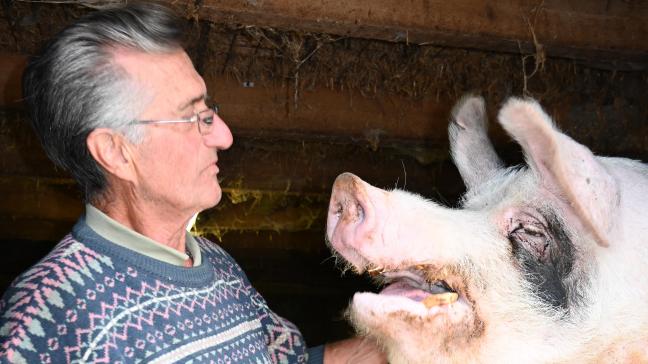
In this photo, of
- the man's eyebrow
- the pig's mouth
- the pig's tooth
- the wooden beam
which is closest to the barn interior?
the wooden beam

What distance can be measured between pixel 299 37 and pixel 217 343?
1.71 m

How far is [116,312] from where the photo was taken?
5.63 ft

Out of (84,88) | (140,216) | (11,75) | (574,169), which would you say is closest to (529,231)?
(574,169)

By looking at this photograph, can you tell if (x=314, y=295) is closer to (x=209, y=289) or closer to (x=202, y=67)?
(x=202, y=67)

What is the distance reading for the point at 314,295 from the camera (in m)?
6.93

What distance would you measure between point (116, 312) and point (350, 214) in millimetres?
572

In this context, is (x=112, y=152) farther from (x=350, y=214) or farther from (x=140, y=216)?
(x=350, y=214)

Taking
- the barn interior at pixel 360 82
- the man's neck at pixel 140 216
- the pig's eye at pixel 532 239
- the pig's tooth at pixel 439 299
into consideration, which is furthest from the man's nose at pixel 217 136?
the pig's eye at pixel 532 239

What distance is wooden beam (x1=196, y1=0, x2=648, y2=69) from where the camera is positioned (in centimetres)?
284

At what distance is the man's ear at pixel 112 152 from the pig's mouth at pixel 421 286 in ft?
2.00

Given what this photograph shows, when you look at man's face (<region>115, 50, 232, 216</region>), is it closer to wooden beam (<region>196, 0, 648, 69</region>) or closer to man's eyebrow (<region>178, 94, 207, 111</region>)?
man's eyebrow (<region>178, 94, 207, 111</region>)

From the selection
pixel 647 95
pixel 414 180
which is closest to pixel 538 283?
pixel 647 95

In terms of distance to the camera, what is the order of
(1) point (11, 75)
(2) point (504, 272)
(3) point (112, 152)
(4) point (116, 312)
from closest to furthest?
(4) point (116, 312), (3) point (112, 152), (2) point (504, 272), (1) point (11, 75)

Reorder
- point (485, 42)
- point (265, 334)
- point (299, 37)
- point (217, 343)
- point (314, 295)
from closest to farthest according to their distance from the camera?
point (217, 343), point (265, 334), point (485, 42), point (299, 37), point (314, 295)
